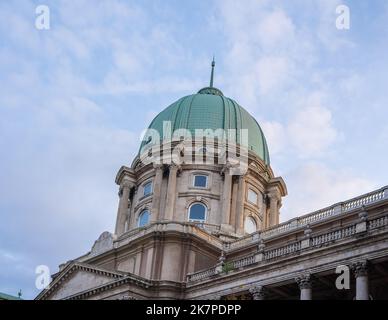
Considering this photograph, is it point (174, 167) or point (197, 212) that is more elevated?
point (174, 167)

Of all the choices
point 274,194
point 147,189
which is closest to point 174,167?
point 147,189

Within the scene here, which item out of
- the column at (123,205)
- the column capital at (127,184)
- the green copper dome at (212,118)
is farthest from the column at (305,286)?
the column capital at (127,184)

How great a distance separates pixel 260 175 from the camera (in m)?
67.2

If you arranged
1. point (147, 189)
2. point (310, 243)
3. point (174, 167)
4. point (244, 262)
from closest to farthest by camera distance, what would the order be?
1. point (310, 243)
2. point (244, 262)
3. point (174, 167)
4. point (147, 189)

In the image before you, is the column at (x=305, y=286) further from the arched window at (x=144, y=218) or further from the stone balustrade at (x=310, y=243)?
the arched window at (x=144, y=218)

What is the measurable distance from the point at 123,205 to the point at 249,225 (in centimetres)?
1515

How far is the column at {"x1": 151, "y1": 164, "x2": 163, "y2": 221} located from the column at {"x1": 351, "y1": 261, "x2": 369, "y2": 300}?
30115 millimetres

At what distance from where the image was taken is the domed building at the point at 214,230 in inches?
1473

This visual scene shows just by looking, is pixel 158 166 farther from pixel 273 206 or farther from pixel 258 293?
pixel 258 293

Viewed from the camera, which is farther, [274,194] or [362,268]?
[274,194]

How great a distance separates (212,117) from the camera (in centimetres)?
6894

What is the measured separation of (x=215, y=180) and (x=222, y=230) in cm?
705

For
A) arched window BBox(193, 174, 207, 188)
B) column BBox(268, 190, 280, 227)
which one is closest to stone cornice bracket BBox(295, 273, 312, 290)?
arched window BBox(193, 174, 207, 188)
